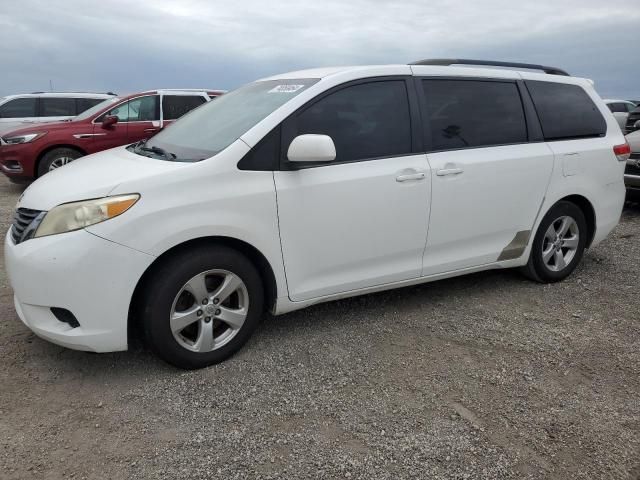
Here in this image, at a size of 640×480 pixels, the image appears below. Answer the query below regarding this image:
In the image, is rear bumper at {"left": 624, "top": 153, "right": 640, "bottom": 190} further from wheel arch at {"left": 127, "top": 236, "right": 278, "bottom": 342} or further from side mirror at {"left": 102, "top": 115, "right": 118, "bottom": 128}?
side mirror at {"left": 102, "top": 115, "right": 118, "bottom": 128}

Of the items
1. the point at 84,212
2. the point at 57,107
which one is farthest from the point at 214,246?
the point at 57,107

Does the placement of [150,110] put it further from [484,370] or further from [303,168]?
[484,370]

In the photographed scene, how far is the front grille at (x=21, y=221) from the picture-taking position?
287 centimetres

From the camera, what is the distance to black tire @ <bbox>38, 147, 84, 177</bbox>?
28.4ft

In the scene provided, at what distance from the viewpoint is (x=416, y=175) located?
11.4 feet

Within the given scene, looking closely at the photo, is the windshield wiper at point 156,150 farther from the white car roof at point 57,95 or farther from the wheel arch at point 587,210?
the white car roof at point 57,95

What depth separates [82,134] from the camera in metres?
8.79

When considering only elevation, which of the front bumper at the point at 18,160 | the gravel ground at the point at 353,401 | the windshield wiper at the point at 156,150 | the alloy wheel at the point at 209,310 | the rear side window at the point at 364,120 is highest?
the rear side window at the point at 364,120

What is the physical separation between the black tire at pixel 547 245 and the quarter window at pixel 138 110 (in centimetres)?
723

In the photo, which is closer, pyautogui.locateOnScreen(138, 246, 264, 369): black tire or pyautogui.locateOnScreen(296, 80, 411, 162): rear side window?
pyautogui.locateOnScreen(138, 246, 264, 369): black tire

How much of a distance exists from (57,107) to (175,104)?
375 centimetres

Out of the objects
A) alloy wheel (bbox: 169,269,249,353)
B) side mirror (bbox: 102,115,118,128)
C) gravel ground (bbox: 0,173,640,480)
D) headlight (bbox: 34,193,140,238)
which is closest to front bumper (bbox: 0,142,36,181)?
side mirror (bbox: 102,115,118,128)

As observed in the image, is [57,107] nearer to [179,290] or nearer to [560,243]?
[179,290]

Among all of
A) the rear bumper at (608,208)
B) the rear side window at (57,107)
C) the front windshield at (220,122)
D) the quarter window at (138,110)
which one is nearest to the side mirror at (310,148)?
the front windshield at (220,122)
